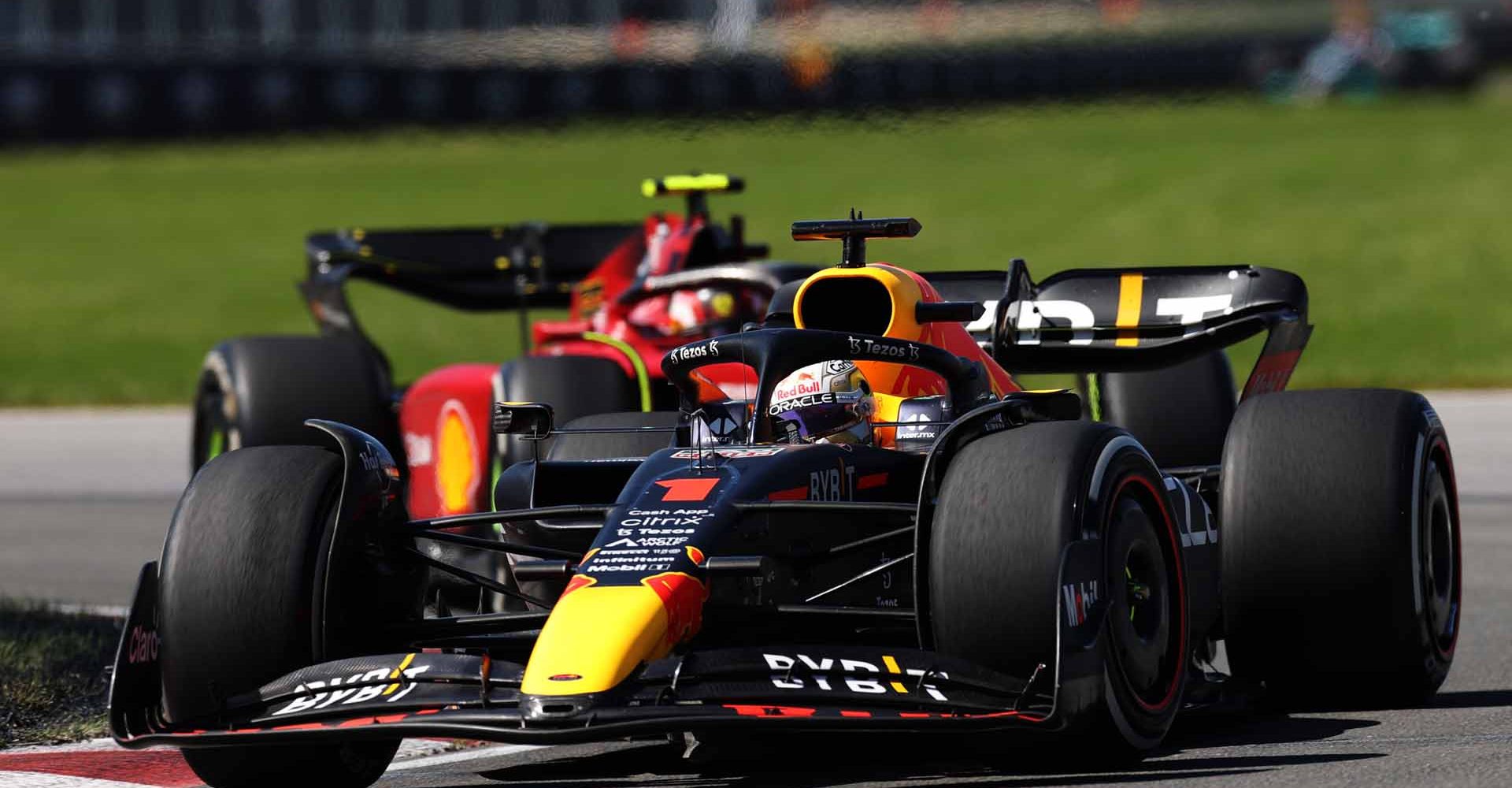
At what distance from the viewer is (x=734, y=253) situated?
13.7 metres

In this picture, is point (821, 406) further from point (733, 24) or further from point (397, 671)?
point (733, 24)

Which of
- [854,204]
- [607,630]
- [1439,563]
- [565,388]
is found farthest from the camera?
[854,204]

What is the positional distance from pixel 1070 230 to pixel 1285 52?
1232cm

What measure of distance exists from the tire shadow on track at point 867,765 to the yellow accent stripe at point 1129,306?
2.24 meters

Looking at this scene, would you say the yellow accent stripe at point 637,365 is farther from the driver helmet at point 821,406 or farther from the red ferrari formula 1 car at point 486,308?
the driver helmet at point 821,406

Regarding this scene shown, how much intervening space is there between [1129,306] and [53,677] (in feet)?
12.7

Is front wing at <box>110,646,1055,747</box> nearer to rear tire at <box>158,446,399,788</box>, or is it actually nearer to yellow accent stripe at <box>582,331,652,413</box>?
rear tire at <box>158,446,399,788</box>

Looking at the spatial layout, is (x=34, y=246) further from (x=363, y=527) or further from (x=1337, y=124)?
(x=363, y=527)

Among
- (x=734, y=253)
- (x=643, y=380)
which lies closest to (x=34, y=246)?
(x=734, y=253)

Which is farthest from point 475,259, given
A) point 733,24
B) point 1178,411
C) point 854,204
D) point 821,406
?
point 854,204

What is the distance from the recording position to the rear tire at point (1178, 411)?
9.86 metres

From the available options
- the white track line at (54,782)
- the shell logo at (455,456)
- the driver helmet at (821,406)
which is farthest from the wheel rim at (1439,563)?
the shell logo at (455,456)

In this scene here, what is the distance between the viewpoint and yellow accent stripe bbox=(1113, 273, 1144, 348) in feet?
29.1

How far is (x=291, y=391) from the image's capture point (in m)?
11.8
